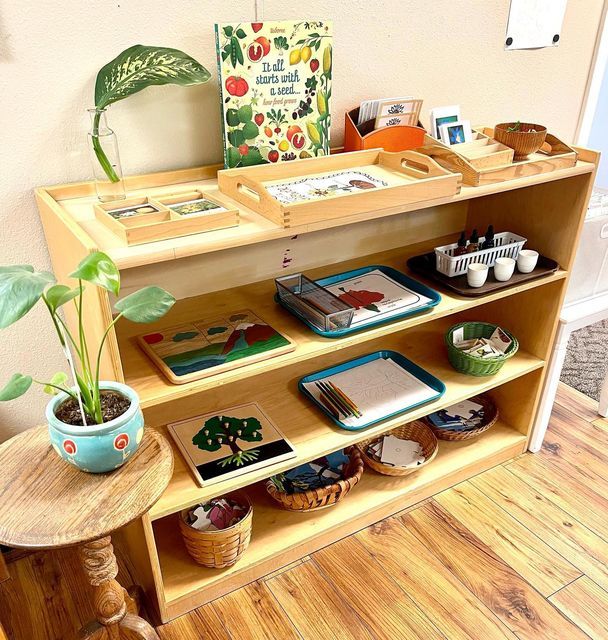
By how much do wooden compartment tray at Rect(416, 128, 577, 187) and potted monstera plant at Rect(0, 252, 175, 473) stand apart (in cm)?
82

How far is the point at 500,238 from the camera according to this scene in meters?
1.86

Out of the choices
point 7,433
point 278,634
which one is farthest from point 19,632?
point 278,634

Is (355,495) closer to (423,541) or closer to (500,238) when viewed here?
(423,541)

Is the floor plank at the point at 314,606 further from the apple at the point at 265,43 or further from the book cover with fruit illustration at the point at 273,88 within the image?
the apple at the point at 265,43

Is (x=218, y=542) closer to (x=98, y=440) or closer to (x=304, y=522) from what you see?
(x=304, y=522)

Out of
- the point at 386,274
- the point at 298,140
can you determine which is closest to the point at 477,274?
the point at 386,274

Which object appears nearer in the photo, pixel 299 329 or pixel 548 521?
pixel 299 329

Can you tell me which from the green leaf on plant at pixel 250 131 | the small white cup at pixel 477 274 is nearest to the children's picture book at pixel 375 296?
the small white cup at pixel 477 274

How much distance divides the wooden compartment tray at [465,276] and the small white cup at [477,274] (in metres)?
0.01

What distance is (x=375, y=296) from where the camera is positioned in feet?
5.43

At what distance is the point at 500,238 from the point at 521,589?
1012 millimetres

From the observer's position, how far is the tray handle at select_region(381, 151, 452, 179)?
55.7 inches

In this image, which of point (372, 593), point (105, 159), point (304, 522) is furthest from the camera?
point (304, 522)

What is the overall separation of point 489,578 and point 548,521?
1.03ft
